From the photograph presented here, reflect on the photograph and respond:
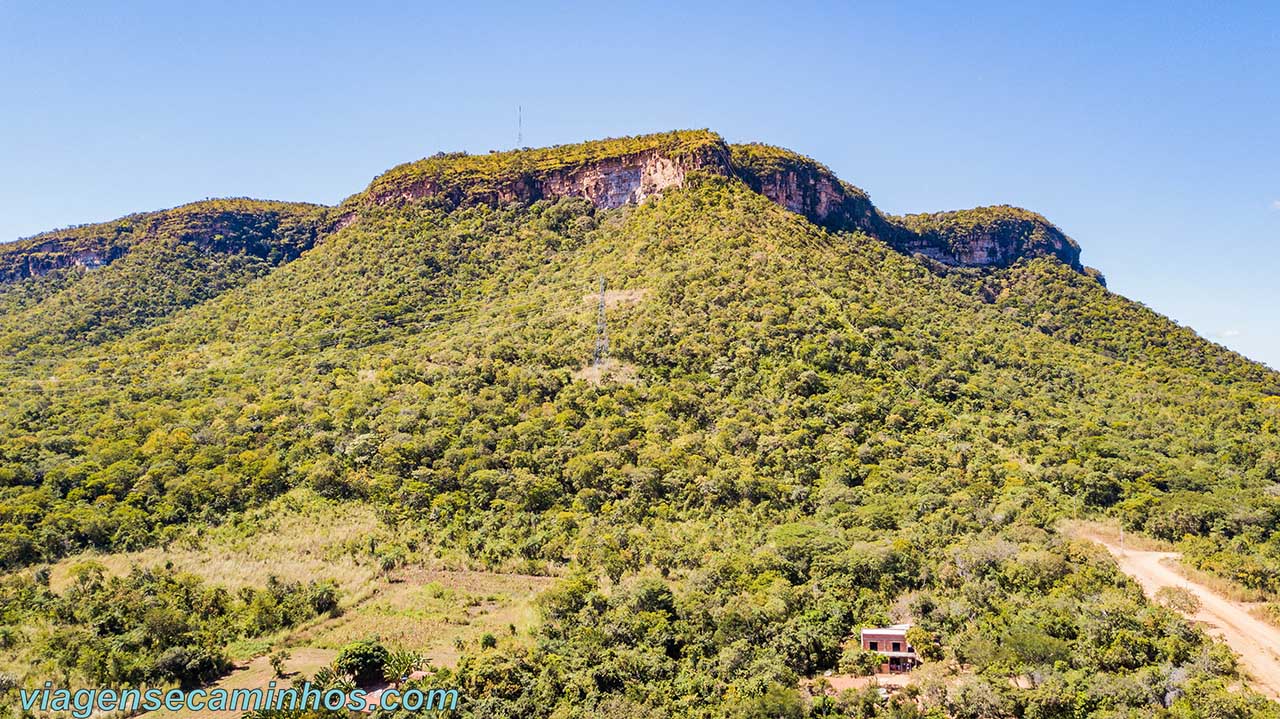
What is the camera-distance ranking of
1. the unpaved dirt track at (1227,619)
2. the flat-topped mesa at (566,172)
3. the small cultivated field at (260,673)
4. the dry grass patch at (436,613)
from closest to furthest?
the unpaved dirt track at (1227,619)
the small cultivated field at (260,673)
the dry grass patch at (436,613)
the flat-topped mesa at (566,172)

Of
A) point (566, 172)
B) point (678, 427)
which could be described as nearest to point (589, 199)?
point (566, 172)

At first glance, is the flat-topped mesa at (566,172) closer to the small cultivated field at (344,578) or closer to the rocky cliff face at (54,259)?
the rocky cliff face at (54,259)

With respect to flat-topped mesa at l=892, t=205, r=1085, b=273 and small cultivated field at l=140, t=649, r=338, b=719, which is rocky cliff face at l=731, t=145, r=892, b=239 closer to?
flat-topped mesa at l=892, t=205, r=1085, b=273

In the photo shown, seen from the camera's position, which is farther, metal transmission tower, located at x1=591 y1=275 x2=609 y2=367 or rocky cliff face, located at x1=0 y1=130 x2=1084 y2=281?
rocky cliff face, located at x1=0 y1=130 x2=1084 y2=281

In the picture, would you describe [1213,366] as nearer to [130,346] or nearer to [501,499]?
[501,499]

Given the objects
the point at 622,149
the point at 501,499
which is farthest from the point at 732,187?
the point at 501,499

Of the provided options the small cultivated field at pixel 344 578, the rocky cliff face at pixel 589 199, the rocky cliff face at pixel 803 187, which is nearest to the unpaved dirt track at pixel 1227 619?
the small cultivated field at pixel 344 578

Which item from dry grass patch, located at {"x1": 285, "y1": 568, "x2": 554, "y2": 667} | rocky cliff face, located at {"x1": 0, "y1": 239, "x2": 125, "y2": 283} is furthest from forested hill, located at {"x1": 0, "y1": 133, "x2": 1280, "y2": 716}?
rocky cliff face, located at {"x1": 0, "y1": 239, "x2": 125, "y2": 283}
